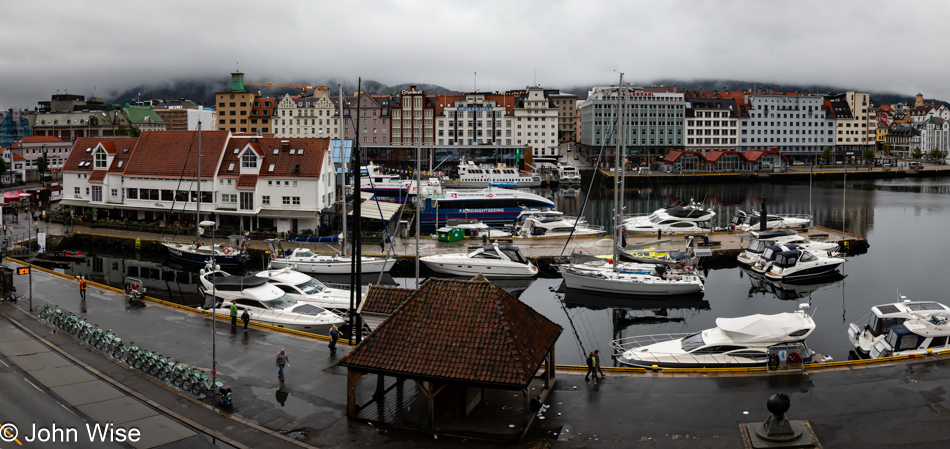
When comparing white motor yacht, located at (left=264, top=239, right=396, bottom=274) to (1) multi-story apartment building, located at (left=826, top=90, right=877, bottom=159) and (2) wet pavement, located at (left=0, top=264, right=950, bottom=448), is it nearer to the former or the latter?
(2) wet pavement, located at (left=0, top=264, right=950, bottom=448)

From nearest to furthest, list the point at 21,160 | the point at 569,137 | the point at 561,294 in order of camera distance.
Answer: the point at 561,294, the point at 21,160, the point at 569,137

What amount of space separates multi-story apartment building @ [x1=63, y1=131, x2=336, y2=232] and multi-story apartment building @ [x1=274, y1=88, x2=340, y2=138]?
73399 millimetres

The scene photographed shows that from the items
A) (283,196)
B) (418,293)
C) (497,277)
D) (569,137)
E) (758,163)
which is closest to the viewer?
(418,293)

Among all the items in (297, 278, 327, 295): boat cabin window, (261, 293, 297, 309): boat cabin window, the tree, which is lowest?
(261, 293, 297, 309): boat cabin window

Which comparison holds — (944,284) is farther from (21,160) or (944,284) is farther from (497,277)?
(21,160)

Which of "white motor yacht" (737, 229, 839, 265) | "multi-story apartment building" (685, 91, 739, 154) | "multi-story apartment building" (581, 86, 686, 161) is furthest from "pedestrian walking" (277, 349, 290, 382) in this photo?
"multi-story apartment building" (685, 91, 739, 154)

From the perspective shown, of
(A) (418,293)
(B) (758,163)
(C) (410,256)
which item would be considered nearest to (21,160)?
(C) (410,256)

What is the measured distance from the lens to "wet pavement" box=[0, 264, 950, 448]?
61.8 ft

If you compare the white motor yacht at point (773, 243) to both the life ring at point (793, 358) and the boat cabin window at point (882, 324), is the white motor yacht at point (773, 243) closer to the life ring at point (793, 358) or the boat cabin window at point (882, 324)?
the boat cabin window at point (882, 324)

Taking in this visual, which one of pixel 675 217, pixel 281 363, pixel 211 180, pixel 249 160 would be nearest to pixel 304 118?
pixel 211 180

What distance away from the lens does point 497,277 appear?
48.5 meters

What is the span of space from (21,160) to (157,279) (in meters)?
72.9

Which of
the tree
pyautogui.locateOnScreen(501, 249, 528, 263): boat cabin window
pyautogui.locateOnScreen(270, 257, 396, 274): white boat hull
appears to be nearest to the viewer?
pyautogui.locateOnScreen(270, 257, 396, 274): white boat hull

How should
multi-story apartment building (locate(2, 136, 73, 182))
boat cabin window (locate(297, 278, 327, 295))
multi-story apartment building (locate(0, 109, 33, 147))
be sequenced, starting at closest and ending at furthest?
boat cabin window (locate(297, 278, 327, 295)), multi-story apartment building (locate(2, 136, 73, 182)), multi-story apartment building (locate(0, 109, 33, 147))
